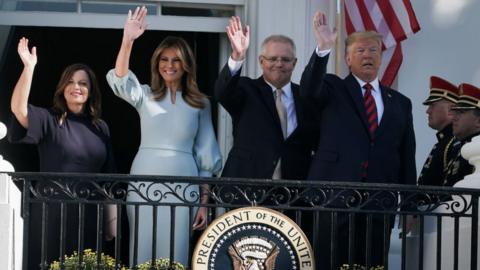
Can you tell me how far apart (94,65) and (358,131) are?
3423 millimetres

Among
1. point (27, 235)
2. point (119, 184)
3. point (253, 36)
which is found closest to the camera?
point (27, 235)

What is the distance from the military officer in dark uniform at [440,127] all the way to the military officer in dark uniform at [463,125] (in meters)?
0.09

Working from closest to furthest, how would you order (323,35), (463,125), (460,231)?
(323,35), (460,231), (463,125)

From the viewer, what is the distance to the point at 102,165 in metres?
11.9

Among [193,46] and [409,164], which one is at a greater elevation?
[193,46]

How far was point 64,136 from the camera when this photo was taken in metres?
11.8

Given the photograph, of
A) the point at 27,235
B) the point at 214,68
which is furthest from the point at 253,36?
the point at 27,235

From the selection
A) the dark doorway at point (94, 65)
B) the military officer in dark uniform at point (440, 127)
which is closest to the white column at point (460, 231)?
the military officer in dark uniform at point (440, 127)

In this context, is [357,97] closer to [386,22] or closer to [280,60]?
[280,60]

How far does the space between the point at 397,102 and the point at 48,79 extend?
3456mm

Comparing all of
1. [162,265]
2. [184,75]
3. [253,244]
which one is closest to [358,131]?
[253,244]

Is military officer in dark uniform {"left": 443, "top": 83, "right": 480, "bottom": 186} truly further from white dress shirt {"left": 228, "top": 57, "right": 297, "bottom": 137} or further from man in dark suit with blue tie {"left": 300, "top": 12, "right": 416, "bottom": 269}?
white dress shirt {"left": 228, "top": 57, "right": 297, "bottom": 137}

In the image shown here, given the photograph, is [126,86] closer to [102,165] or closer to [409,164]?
[102,165]

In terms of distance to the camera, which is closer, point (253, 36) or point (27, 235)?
point (27, 235)
